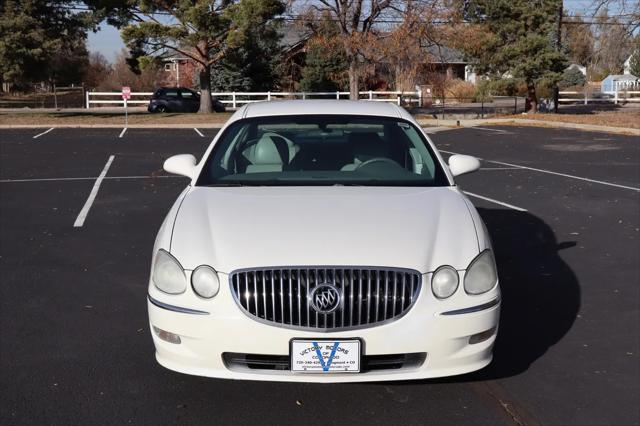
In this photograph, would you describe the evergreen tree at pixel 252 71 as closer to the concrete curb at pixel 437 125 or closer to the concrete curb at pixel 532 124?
the concrete curb at pixel 437 125

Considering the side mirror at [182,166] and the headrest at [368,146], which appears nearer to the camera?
the side mirror at [182,166]

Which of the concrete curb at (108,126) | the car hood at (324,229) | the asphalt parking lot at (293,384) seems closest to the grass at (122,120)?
the concrete curb at (108,126)

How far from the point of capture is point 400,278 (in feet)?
12.3

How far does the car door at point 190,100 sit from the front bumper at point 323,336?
3801 cm

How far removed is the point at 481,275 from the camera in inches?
157

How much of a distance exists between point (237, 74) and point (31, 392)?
43.6 metres

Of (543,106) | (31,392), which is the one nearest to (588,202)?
(31,392)

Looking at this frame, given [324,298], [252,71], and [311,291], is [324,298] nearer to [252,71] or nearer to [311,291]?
[311,291]

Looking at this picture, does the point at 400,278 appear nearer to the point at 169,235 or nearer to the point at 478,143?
the point at 169,235

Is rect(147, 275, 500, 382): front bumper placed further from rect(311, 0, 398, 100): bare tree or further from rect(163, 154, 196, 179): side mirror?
rect(311, 0, 398, 100): bare tree

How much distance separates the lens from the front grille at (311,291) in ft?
12.2

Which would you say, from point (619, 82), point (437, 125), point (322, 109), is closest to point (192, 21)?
point (437, 125)

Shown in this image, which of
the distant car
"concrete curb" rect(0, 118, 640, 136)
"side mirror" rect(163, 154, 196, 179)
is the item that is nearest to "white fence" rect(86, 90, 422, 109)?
the distant car

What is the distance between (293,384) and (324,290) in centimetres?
A: 89
